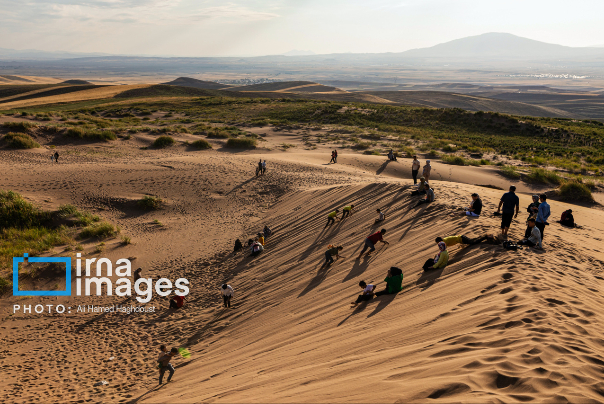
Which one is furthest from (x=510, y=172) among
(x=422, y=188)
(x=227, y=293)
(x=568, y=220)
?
(x=227, y=293)

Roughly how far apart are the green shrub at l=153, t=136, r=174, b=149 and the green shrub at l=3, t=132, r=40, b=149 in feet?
24.3

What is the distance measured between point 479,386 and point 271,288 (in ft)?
22.7

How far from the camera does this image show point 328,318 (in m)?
7.84

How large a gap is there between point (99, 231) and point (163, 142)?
15094mm

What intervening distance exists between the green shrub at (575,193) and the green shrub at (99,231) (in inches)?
790

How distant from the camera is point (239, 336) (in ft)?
28.4

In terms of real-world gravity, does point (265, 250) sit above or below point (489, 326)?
below

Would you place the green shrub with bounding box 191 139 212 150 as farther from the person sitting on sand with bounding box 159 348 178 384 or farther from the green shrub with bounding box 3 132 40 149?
the person sitting on sand with bounding box 159 348 178 384

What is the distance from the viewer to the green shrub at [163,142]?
97.0 feet

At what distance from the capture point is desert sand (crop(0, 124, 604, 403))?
15.8 feet

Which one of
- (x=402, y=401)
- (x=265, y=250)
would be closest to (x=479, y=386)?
(x=402, y=401)

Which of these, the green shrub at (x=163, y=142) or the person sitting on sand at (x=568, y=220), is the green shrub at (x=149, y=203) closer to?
the green shrub at (x=163, y=142)

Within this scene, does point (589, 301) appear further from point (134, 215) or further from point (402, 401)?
point (134, 215)

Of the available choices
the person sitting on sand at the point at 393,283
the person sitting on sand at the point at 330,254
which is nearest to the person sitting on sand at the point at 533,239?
the person sitting on sand at the point at 393,283
